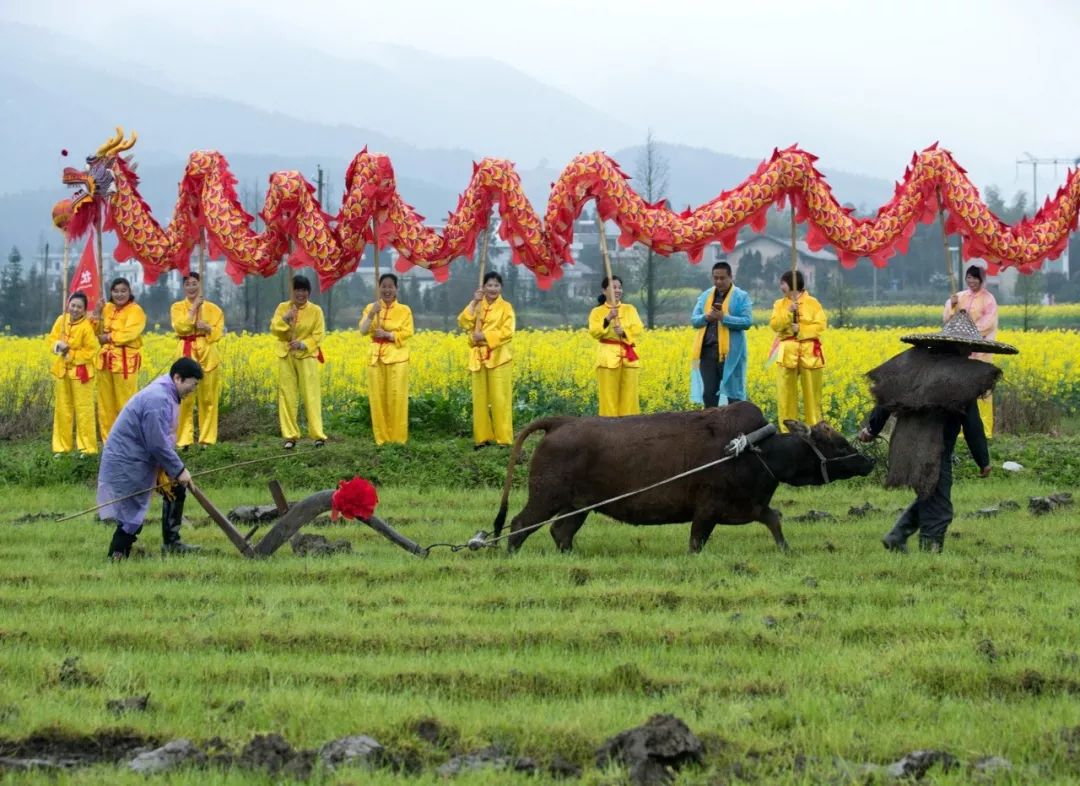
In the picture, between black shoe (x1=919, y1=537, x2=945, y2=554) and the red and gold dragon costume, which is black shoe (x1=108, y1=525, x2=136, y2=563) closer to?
black shoe (x1=919, y1=537, x2=945, y2=554)

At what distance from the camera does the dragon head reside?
58.3 feet

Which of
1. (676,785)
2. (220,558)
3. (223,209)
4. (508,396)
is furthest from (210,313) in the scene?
(676,785)

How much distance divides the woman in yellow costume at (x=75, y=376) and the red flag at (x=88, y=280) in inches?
3.9

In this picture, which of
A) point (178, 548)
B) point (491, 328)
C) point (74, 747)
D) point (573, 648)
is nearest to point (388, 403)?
point (491, 328)

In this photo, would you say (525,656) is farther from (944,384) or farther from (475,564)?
(944,384)

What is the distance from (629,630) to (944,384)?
11.9 ft

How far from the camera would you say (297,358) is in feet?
59.6

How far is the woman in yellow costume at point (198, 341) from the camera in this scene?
17922mm

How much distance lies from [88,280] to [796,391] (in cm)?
836

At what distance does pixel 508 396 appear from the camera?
58.9 feet

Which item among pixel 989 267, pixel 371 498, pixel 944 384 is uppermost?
pixel 989 267

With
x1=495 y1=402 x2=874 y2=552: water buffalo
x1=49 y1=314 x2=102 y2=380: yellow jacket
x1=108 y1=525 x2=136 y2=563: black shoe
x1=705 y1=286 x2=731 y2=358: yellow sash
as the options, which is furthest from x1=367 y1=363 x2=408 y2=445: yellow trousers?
x1=108 y1=525 x2=136 y2=563: black shoe

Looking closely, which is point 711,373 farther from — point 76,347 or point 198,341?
point 76,347

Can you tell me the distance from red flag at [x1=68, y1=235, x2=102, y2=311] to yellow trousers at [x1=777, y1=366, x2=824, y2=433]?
800cm
